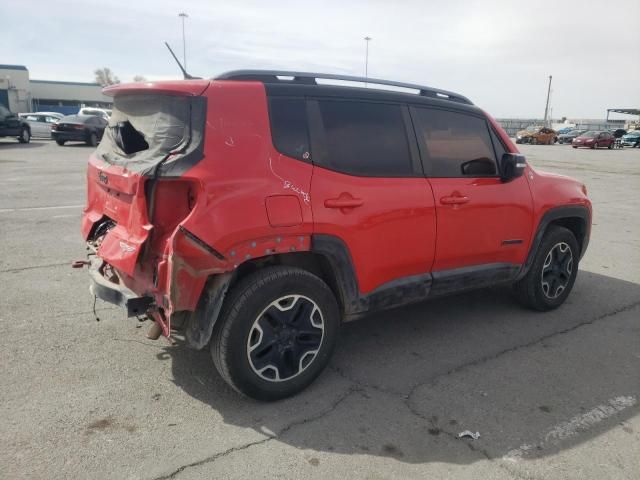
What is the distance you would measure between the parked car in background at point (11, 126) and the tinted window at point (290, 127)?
74.1ft

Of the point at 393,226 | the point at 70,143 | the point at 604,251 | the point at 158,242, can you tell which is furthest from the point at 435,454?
the point at 70,143

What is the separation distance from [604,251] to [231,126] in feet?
20.0

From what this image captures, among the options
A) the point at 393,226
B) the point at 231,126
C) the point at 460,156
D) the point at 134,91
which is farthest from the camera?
the point at 460,156

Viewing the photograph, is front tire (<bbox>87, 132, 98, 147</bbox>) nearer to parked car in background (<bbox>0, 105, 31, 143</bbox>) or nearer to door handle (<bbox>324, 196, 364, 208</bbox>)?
parked car in background (<bbox>0, 105, 31, 143</bbox>)

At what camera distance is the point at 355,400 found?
3.17 meters

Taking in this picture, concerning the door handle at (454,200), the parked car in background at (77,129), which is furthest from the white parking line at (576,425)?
the parked car in background at (77,129)

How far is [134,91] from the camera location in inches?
126

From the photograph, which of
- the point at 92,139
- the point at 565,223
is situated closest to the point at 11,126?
the point at 92,139

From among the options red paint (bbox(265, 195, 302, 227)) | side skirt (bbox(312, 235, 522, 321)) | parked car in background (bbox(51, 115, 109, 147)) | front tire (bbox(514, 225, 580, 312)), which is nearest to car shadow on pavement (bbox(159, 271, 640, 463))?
front tire (bbox(514, 225, 580, 312))

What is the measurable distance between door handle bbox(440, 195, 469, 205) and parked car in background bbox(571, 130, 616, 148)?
40.8m

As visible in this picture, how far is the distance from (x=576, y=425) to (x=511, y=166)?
200cm

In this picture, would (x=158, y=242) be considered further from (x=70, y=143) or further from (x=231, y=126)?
(x=70, y=143)

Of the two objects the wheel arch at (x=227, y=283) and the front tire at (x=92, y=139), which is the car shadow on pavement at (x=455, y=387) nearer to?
the wheel arch at (x=227, y=283)

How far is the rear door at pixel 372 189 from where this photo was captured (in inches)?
125
